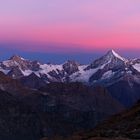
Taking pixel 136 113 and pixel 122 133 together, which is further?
pixel 136 113

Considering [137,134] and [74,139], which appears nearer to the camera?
[137,134]

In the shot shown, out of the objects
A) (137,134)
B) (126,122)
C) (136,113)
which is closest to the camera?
(137,134)

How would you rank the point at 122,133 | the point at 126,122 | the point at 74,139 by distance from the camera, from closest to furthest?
the point at 122,133, the point at 74,139, the point at 126,122

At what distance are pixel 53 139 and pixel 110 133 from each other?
12182mm

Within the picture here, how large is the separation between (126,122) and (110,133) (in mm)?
8589

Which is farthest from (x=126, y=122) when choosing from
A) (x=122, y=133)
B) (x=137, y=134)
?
(x=137, y=134)

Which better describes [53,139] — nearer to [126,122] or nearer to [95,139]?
[126,122]

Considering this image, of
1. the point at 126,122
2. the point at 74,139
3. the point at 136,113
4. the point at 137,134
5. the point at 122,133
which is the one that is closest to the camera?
the point at 137,134

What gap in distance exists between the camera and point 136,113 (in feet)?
226

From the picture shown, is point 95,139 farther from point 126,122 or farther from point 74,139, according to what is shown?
point 126,122

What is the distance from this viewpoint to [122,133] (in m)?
53.2

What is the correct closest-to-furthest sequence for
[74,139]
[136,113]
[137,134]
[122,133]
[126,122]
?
1. [137,134]
2. [122,133]
3. [74,139]
4. [126,122]
5. [136,113]

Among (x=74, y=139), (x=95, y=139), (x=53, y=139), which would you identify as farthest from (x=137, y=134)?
(x=53, y=139)

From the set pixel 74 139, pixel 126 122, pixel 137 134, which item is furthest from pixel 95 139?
pixel 126 122
